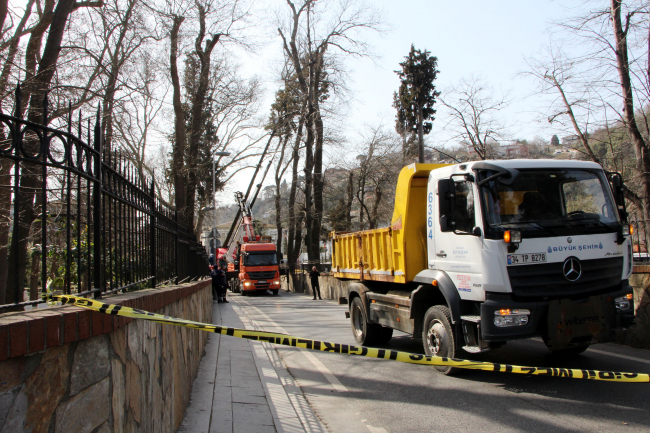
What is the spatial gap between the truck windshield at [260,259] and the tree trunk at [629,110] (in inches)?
888

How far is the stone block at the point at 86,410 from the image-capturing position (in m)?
2.38

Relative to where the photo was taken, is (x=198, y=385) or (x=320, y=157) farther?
(x=320, y=157)

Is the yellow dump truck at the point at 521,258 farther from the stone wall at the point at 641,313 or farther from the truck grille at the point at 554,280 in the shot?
the stone wall at the point at 641,313

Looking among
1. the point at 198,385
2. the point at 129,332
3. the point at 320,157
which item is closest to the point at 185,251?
the point at 198,385

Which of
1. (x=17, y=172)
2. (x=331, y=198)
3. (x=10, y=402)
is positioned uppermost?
(x=331, y=198)

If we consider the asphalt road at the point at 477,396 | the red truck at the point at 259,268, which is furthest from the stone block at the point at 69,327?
the red truck at the point at 259,268

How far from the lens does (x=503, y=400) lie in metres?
5.83

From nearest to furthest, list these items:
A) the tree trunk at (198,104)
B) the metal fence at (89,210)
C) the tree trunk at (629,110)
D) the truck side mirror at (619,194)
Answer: the metal fence at (89,210)
the truck side mirror at (619,194)
the tree trunk at (629,110)
the tree trunk at (198,104)

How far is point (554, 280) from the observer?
20.4 ft

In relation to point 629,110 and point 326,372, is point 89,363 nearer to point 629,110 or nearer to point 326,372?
point 326,372

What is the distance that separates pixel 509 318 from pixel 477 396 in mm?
971

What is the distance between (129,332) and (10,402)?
119cm

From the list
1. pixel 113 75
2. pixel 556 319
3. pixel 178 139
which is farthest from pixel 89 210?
pixel 178 139

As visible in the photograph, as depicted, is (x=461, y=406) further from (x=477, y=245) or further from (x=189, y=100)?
(x=189, y=100)
